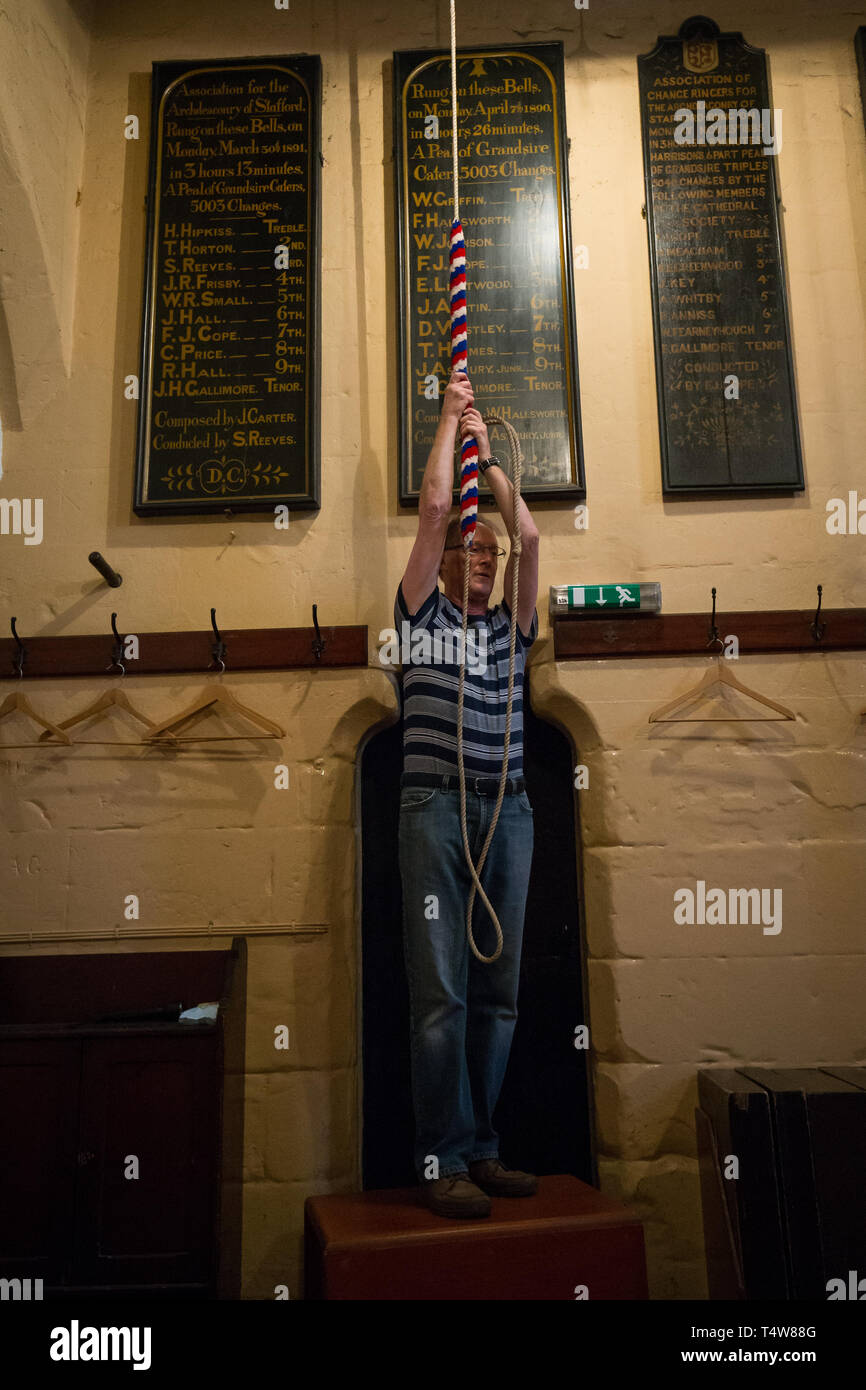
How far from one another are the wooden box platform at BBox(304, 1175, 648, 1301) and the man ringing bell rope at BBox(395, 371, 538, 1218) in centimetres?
11

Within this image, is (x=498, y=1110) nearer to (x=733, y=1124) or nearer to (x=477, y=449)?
(x=733, y=1124)

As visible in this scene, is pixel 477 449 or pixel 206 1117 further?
pixel 477 449

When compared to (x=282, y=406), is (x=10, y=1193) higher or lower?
lower

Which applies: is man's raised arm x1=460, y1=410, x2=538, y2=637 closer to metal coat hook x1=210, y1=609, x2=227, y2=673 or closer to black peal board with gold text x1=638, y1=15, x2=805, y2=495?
black peal board with gold text x1=638, y1=15, x2=805, y2=495

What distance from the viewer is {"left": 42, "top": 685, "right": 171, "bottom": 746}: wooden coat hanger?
2980mm

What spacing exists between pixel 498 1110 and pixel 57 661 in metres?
1.89

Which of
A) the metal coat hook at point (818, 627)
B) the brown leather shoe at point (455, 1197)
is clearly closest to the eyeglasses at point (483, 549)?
the metal coat hook at point (818, 627)

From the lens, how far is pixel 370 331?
3324 mm

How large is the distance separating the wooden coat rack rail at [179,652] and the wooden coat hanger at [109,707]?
0.26 feet

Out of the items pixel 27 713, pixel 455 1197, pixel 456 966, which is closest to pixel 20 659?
pixel 27 713

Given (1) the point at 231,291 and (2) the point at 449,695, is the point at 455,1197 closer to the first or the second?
(2) the point at 449,695

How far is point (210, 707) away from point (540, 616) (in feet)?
3.41

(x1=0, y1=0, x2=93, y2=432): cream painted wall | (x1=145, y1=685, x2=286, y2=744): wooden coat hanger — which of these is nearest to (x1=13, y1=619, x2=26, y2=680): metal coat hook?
(x1=145, y1=685, x2=286, y2=744): wooden coat hanger

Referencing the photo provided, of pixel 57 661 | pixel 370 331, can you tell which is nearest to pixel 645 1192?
pixel 57 661
